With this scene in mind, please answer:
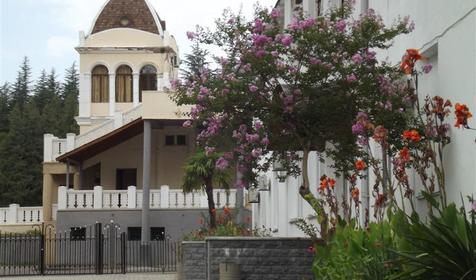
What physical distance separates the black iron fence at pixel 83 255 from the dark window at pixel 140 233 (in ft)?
7.47

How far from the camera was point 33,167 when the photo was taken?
72438 mm

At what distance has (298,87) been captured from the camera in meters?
11.0

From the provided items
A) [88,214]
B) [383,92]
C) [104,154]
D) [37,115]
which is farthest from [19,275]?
[37,115]

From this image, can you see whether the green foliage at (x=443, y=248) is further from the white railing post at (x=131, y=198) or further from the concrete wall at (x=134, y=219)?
the white railing post at (x=131, y=198)

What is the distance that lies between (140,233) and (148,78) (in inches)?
518

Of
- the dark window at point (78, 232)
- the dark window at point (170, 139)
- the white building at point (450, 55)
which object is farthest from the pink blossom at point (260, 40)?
the dark window at point (170, 139)

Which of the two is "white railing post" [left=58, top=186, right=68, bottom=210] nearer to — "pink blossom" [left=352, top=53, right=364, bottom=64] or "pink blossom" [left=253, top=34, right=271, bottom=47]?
"pink blossom" [left=253, top=34, right=271, bottom=47]

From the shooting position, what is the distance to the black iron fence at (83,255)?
3400 cm

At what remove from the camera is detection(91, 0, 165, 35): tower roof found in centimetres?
5362

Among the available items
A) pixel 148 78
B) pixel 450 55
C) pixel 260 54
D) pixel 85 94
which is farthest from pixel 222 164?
pixel 148 78

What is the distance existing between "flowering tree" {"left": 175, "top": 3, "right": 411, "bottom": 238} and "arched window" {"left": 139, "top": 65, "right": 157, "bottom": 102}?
1655 inches

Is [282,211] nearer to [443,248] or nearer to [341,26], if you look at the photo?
[341,26]

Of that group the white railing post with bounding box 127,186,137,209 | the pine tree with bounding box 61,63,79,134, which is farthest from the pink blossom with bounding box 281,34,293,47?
the pine tree with bounding box 61,63,79,134

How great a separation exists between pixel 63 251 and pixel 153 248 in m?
4.27
